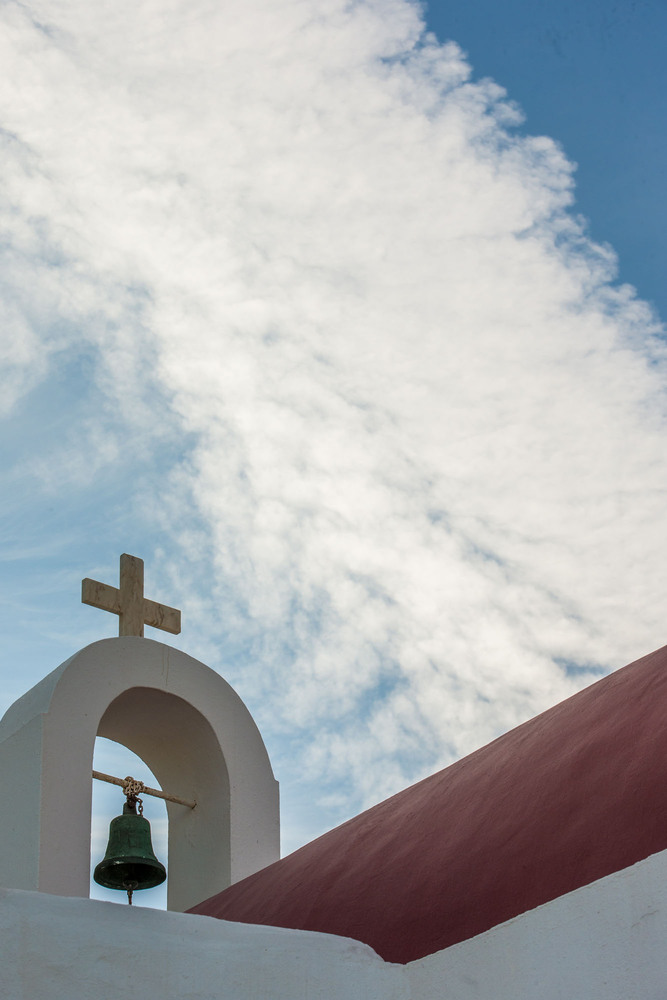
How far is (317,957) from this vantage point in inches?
174

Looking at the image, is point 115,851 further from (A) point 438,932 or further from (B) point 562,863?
(B) point 562,863

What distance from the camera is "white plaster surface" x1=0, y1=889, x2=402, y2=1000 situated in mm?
3977

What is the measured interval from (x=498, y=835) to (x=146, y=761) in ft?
9.32

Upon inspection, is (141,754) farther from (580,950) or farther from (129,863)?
(580,950)

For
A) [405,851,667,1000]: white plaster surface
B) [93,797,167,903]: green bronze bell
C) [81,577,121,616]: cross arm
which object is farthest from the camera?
[81,577,121,616]: cross arm

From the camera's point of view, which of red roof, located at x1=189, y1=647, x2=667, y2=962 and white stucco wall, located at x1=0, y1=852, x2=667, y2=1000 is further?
red roof, located at x1=189, y1=647, x2=667, y2=962

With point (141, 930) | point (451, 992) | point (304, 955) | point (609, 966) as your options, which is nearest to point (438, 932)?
point (451, 992)

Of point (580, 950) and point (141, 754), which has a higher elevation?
point (141, 754)

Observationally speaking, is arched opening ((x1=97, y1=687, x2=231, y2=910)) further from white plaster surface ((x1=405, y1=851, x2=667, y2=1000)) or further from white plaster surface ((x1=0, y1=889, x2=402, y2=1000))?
white plaster surface ((x1=405, y1=851, x2=667, y2=1000))

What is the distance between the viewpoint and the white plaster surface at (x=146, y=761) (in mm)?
5406

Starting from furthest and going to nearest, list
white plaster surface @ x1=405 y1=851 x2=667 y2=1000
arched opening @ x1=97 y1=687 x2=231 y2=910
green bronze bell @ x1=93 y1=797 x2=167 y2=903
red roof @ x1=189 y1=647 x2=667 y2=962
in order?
1. arched opening @ x1=97 y1=687 x2=231 y2=910
2. green bronze bell @ x1=93 y1=797 x2=167 y2=903
3. red roof @ x1=189 y1=647 x2=667 y2=962
4. white plaster surface @ x1=405 y1=851 x2=667 y2=1000

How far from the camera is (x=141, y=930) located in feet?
14.0

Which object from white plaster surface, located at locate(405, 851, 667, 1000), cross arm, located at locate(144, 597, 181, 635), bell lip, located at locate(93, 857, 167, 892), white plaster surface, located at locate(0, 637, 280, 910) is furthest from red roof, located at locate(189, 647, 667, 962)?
cross arm, located at locate(144, 597, 181, 635)

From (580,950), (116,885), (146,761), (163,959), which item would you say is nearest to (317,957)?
(163,959)
